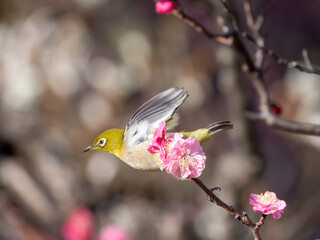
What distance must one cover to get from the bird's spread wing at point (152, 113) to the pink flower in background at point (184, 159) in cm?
14

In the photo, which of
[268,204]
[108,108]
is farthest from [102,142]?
[108,108]

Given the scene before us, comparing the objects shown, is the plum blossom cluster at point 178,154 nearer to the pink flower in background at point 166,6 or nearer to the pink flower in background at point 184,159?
the pink flower in background at point 184,159

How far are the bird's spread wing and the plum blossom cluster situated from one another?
0.29 ft

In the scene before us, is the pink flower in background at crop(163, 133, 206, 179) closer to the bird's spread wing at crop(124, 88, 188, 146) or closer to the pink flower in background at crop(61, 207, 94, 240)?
the bird's spread wing at crop(124, 88, 188, 146)

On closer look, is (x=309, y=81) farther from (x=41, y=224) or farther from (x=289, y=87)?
(x=41, y=224)

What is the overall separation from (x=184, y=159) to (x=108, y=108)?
5.75 m

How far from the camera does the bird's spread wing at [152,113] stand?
146 centimetres

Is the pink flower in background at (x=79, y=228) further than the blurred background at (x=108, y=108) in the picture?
No

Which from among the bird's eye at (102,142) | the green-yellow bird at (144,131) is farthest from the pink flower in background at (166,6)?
the bird's eye at (102,142)

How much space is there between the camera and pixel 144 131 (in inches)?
60.9

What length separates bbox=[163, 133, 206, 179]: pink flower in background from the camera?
4.23 feet

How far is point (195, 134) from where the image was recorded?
1.77 meters

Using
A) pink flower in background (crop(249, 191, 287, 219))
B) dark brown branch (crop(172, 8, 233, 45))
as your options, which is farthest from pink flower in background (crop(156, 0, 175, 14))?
pink flower in background (crop(249, 191, 287, 219))

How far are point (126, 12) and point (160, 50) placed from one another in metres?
1.08
